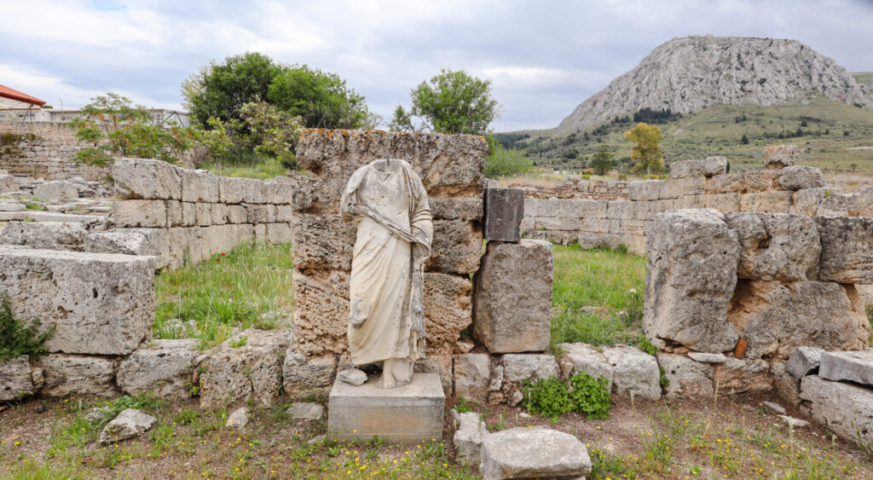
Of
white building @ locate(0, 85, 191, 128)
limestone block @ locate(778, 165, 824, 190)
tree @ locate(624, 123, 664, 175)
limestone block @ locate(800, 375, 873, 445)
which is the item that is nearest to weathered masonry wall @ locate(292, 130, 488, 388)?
limestone block @ locate(800, 375, 873, 445)

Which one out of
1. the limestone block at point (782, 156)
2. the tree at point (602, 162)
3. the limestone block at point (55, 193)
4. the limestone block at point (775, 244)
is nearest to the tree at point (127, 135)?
the limestone block at point (55, 193)

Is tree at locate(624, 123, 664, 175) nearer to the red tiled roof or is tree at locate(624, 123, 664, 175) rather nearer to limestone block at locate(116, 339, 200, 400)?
limestone block at locate(116, 339, 200, 400)

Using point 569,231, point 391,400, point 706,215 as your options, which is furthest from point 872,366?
point 569,231

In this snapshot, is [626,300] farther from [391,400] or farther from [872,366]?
[391,400]

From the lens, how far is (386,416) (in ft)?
10.2

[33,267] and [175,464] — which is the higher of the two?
[33,267]

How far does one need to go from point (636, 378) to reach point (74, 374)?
4796 millimetres

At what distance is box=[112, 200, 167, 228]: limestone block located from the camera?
6.54 m

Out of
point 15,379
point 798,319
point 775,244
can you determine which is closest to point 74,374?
point 15,379

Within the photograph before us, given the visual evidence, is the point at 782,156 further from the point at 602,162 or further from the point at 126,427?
the point at 602,162

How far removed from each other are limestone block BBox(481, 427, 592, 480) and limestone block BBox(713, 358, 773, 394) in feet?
7.16

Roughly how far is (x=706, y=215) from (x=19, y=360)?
5982mm

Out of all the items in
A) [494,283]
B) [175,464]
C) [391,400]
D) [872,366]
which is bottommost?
[175,464]

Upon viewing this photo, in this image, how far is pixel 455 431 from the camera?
3.28 m
